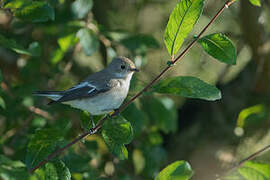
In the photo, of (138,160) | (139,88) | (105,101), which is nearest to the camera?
(139,88)

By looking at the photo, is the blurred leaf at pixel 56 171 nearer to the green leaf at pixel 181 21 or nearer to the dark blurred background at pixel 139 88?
the dark blurred background at pixel 139 88

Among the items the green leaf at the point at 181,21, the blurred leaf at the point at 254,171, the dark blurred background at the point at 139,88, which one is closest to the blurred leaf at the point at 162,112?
the dark blurred background at the point at 139,88

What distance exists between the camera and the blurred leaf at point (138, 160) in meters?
3.15

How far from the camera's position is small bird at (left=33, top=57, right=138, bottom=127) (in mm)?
2652

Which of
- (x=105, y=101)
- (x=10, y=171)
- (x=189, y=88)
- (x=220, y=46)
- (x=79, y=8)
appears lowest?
(x=105, y=101)

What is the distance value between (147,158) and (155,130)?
0.27m

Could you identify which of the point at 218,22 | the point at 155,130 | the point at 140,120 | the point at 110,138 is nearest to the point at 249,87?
the point at 218,22

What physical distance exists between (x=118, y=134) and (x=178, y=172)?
0.35 metres

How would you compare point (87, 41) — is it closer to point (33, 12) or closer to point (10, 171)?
point (33, 12)

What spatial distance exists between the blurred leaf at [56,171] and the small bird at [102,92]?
1.96 feet

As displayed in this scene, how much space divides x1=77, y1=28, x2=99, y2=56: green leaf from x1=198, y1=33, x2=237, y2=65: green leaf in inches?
46.5

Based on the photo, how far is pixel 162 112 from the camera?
2.95 metres

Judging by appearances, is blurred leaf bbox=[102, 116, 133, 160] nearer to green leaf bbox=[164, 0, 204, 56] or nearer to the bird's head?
green leaf bbox=[164, 0, 204, 56]

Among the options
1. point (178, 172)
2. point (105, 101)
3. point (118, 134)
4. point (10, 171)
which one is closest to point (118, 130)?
point (118, 134)
